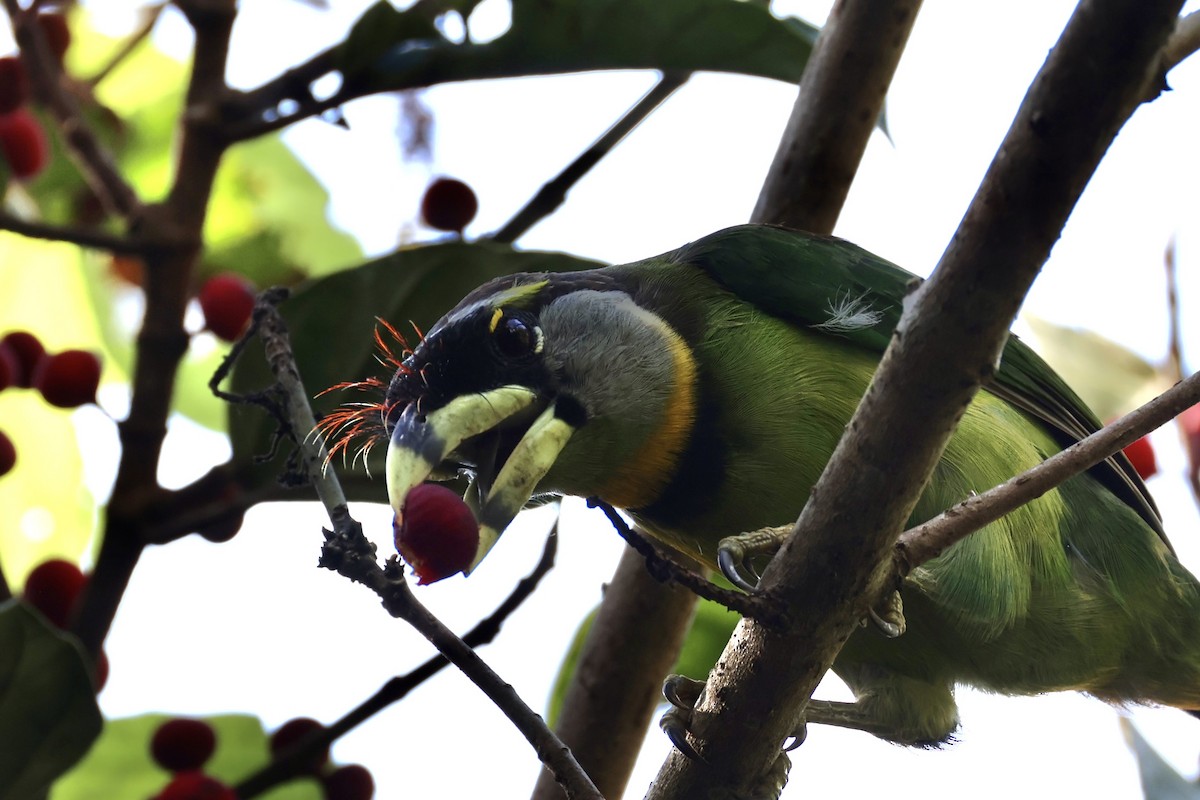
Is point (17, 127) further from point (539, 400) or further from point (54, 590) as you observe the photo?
point (539, 400)

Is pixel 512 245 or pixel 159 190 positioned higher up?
pixel 512 245

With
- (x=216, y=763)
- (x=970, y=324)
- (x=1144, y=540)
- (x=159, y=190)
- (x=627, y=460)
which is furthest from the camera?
(x=159, y=190)

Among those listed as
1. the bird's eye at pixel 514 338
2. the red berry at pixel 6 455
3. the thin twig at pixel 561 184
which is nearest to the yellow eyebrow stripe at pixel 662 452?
the bird's eye at pixel 514 338

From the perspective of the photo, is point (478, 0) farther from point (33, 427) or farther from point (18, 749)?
point (18, 749)

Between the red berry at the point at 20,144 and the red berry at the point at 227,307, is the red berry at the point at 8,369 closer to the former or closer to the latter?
the red berry at the point at 227,307

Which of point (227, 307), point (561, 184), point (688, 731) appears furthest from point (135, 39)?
point (688, 731)

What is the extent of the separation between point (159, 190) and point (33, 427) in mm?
716

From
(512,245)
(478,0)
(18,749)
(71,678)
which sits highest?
(478,0)

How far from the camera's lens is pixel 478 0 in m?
2.36

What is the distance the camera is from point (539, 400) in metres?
2.08

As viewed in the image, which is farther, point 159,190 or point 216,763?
point 159,190

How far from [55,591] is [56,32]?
1268 mm

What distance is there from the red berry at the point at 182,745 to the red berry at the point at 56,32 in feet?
4.67

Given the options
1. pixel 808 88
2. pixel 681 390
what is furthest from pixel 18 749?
pixel 808 88
